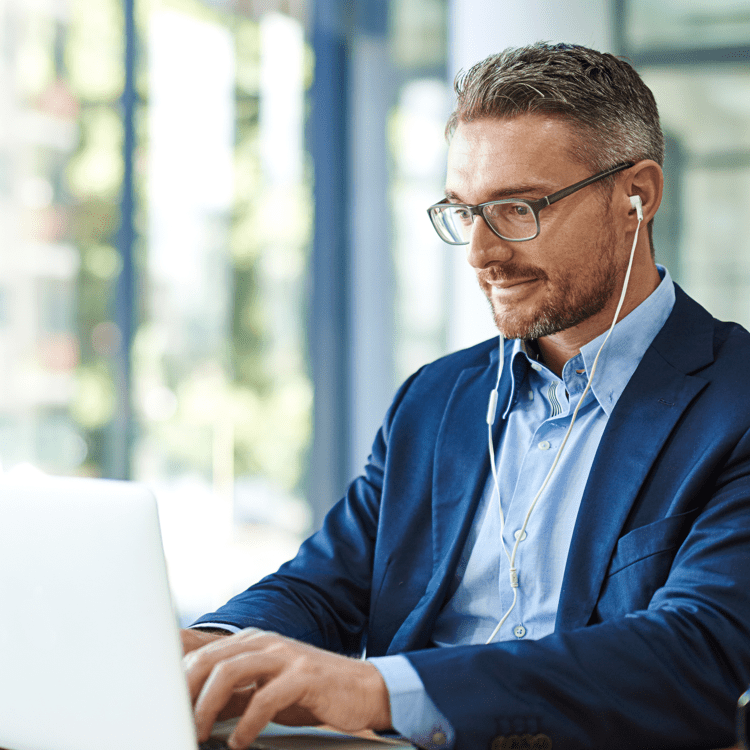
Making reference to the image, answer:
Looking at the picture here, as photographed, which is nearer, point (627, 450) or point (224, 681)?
point (224, 681)

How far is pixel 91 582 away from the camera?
0.83 metres

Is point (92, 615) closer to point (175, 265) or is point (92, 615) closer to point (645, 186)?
point (645, 186)

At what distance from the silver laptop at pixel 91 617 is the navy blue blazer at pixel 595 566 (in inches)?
13.0

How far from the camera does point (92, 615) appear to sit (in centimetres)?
83

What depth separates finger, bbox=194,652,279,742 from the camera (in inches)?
37.0

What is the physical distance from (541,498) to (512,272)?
0.39 metres

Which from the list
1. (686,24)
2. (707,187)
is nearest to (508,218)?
(707,187)

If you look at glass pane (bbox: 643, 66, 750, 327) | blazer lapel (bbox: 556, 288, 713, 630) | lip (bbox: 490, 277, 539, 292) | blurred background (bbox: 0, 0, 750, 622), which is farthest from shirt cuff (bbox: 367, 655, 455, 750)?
blurred background (bbox: 0, 0, 750, 622)

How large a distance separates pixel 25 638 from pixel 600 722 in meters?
0.63

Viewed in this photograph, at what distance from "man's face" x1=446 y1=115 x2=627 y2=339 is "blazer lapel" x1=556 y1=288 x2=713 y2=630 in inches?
6.3

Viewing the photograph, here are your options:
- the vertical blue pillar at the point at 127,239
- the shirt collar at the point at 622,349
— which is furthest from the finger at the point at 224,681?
the vertical blue pillar at the point at 127,239

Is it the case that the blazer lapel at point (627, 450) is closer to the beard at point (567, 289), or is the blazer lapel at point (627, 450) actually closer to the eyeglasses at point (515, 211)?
the beard at point (567, 289)

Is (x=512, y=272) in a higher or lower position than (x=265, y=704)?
higher

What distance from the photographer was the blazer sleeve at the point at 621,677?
3.31 ft
